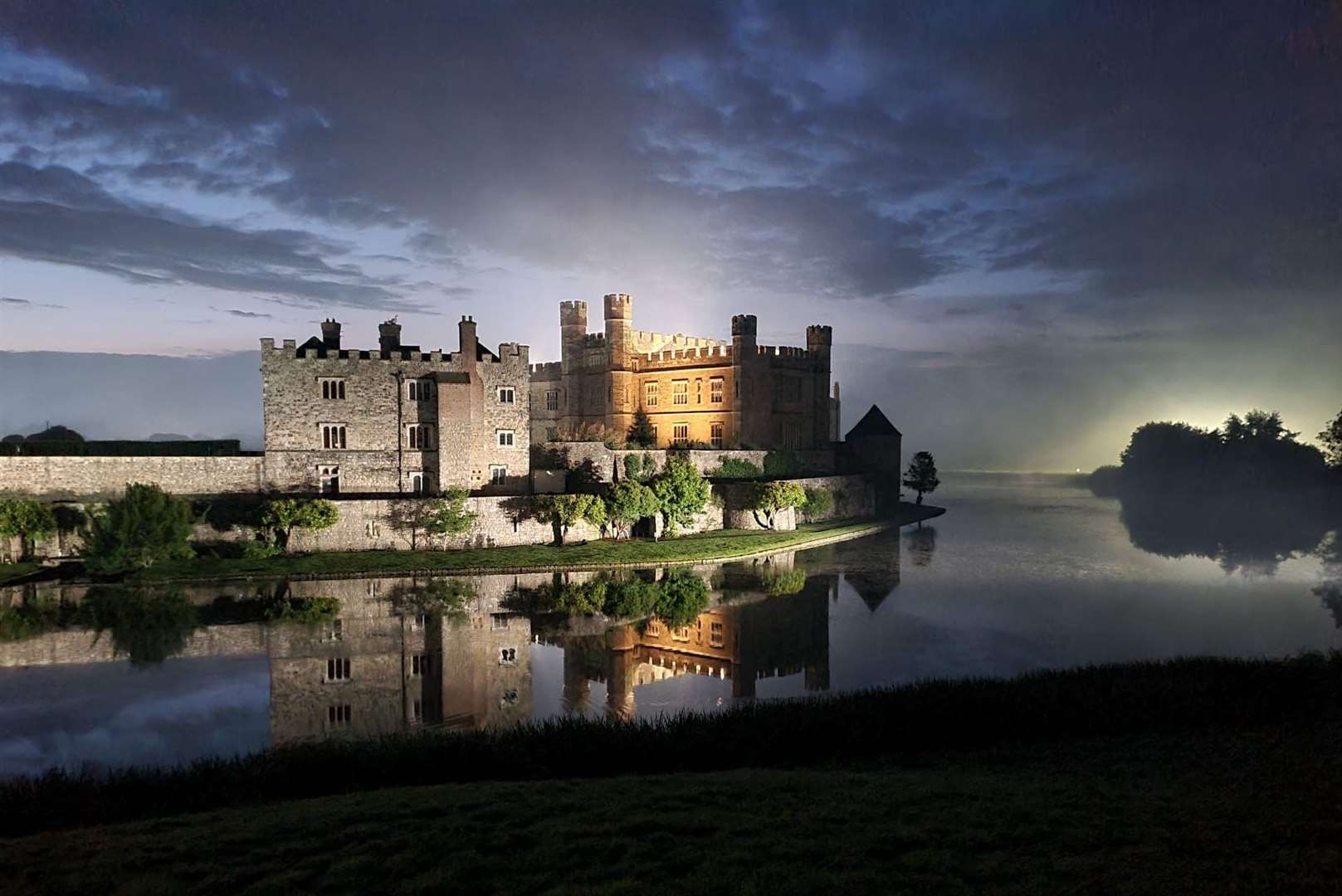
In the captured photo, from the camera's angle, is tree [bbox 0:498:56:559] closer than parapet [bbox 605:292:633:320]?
Yes

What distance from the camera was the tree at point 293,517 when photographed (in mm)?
29984

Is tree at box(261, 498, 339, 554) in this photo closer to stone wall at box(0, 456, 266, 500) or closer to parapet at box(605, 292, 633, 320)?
stone wall at box(0, 456, 266, 500)

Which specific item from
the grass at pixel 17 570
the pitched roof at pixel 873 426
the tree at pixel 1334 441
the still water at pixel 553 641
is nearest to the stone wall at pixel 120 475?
the grass at pixel 17 570

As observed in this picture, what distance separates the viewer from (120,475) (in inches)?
1250

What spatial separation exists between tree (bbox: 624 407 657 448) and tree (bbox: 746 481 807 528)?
11335 mm

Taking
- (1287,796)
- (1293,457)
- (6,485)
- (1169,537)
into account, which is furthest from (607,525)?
(1293,457)

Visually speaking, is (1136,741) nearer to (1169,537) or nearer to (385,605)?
(385,605)

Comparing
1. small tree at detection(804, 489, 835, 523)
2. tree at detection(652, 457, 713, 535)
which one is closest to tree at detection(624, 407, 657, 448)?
small tree at detection(804, 489, 835, 523)

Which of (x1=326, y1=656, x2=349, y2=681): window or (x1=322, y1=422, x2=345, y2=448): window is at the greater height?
(x1=322, y1=422, x2=345, y2=448): window

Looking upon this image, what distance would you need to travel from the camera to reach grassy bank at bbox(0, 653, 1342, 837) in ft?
35.3

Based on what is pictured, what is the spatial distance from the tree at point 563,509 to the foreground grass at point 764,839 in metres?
24.1

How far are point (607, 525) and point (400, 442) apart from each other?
10.8 meters

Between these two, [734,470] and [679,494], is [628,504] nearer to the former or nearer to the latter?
[679,494]

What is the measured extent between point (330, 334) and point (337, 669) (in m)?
23.0
